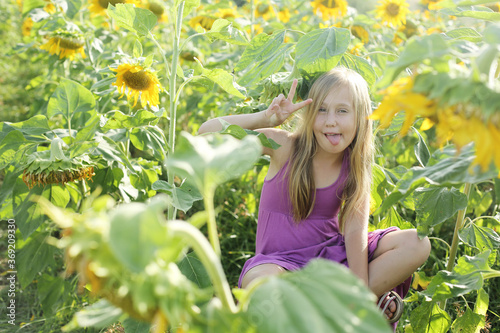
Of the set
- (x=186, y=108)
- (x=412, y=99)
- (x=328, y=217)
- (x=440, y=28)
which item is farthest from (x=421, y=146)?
(x=440, y=28)

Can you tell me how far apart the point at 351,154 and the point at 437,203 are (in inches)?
12.4

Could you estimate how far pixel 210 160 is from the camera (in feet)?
1.70

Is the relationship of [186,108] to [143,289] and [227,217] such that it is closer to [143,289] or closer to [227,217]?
[227,217]

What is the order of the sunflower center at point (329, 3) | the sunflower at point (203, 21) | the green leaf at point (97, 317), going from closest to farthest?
the green leaf at point (97, 317), the sunflower center at point (329, 3), the sunflower at point (203, 21)

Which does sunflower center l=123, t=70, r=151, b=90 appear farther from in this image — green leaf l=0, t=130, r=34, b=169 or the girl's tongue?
the girl's tongue

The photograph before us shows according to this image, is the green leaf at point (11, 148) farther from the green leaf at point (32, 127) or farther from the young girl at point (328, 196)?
the young girl at point (328, 196)

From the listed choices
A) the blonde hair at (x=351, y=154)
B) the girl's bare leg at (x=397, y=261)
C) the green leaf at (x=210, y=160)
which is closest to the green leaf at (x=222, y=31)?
the blonde hair at (x=351, y=154)

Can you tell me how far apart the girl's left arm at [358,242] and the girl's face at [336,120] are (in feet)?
0.56

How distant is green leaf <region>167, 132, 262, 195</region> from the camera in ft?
1.69

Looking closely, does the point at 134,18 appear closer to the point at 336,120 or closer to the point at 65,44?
the point at 336,120

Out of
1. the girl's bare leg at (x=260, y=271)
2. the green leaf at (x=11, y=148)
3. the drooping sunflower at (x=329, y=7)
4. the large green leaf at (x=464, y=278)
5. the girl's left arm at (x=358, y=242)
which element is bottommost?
the girl's bare leg at (x=260, y=271)

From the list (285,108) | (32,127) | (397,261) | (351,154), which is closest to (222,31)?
(285,108)

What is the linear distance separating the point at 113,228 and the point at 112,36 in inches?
77.2

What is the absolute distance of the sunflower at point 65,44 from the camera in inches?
72.4
